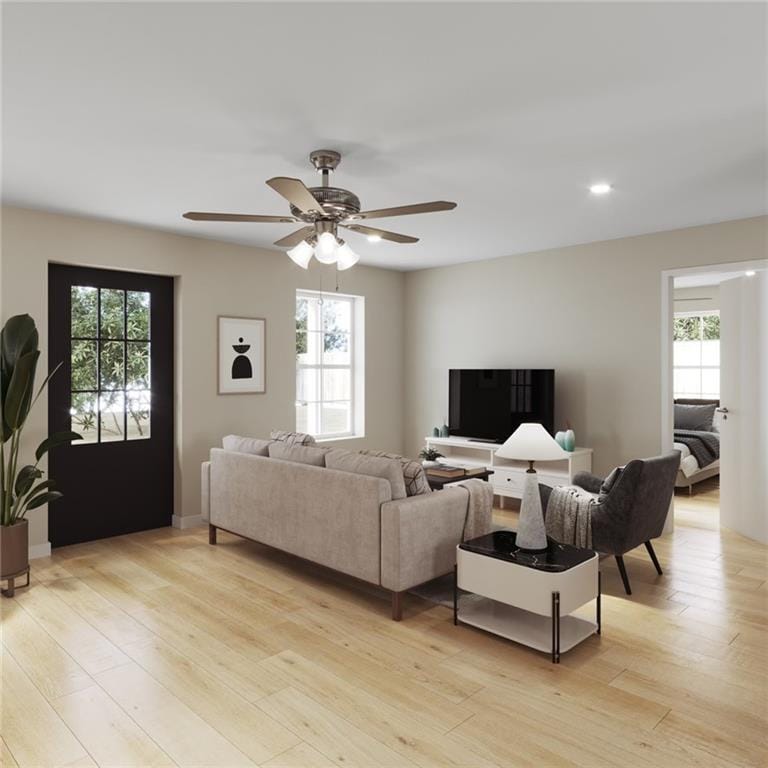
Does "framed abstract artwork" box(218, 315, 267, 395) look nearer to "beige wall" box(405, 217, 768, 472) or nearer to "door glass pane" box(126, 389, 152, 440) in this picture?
"door glass pane" box(126, 389, 152, 440)

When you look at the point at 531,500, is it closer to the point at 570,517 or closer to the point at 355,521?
the point at 570,517

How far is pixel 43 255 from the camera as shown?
176 inches

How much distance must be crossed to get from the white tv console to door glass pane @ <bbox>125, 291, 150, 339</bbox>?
299cm

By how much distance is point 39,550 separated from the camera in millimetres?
4473

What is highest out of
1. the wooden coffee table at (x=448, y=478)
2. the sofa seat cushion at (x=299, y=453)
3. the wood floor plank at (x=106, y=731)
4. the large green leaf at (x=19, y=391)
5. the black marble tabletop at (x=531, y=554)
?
the large green leaf at (x=19, y=391)

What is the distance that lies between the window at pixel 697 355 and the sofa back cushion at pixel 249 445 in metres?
6.57

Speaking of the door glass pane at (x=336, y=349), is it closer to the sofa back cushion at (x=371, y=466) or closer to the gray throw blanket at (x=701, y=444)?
the sofa back cushion at (x=371, y=466)

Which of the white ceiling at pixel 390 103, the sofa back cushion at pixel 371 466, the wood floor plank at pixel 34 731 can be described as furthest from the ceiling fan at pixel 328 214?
the wood floor plank at pixel 34 731

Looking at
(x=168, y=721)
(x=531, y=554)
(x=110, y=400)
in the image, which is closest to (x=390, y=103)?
(x=531, y=554)

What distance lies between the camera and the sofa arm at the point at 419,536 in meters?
3.33

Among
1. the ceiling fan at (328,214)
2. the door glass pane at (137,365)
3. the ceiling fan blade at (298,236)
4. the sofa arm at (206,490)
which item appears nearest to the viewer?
the ceiling fan at (328,214)

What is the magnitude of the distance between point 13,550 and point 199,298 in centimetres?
246

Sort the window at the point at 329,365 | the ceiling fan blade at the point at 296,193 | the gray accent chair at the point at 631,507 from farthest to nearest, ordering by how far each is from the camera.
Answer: the window at the point at 329,365 < the gray accent chair at the point at 631,507 < the ceiling fan blade at the point at 296,193

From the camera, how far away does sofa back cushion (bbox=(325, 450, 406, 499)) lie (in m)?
3.54
